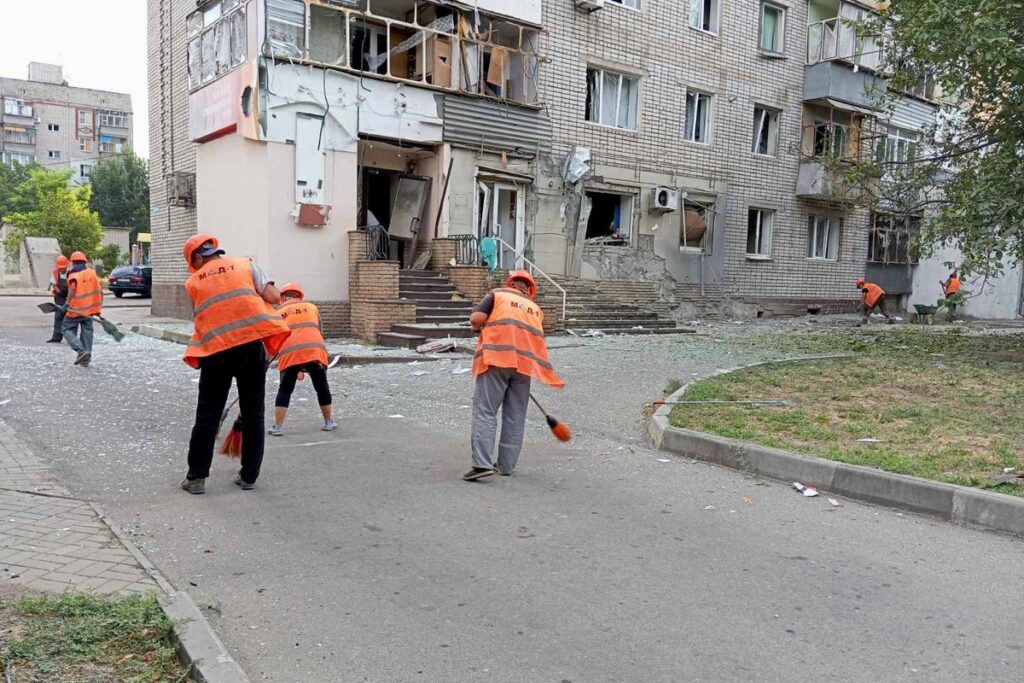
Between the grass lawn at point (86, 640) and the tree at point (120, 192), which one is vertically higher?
the tree at point (120, 192)

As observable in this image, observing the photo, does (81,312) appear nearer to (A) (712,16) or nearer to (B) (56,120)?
(A) (712,16)

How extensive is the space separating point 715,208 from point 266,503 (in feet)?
60.7

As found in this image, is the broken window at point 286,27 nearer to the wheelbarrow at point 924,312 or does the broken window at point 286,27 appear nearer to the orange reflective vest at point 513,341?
the orange reflective vest at point 513,341

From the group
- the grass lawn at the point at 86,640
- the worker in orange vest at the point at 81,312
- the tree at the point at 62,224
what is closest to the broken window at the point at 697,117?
the worker in orange vest at the point at 81,312

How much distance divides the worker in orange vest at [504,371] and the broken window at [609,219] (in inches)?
540

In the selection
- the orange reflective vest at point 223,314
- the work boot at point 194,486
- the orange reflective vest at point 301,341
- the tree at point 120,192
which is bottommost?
the work boot at point 194,486

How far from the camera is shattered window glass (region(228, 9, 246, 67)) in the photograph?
14828 millimetres

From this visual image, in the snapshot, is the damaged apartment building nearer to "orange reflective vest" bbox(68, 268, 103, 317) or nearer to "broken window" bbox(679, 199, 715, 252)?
"broken window" bbox(679, 199, 715, 252)

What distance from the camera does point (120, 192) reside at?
5800 centimetres

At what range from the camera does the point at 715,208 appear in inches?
846

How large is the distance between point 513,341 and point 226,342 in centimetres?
200

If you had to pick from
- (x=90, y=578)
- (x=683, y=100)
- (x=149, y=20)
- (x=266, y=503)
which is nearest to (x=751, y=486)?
(x=266, y=503)

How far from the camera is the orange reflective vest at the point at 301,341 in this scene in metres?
7.13

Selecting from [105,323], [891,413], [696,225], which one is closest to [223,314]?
[105,323]
